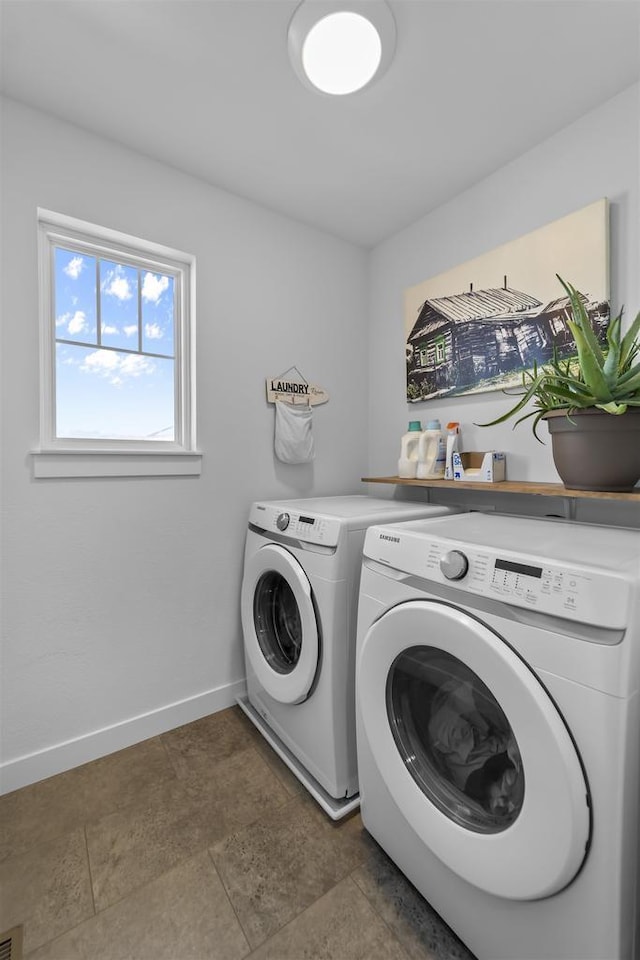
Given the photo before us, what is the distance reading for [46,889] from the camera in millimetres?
1149

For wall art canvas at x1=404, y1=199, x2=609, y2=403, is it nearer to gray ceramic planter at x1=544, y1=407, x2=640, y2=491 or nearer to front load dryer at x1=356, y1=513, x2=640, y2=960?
gray ceramic planter at x1=544, y1=407, x2=640, y2=491

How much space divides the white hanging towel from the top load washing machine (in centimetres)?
37

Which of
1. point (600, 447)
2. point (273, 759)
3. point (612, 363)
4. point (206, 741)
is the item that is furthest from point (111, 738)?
point (612, 363)

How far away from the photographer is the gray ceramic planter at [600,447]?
1.23m

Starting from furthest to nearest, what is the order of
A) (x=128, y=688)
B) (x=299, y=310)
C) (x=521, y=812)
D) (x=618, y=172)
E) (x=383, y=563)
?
(x=299, y=310) → (x=128, y=688) → (x=618, y=172) → (x=383, y=563) → (x=521, y=812)

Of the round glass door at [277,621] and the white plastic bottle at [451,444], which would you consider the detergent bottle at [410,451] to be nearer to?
the white plastic bottle at [451,444]

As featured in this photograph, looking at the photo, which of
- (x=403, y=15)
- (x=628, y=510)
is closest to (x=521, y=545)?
(x=628, y=510)

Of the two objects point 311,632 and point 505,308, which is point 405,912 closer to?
point 311,632

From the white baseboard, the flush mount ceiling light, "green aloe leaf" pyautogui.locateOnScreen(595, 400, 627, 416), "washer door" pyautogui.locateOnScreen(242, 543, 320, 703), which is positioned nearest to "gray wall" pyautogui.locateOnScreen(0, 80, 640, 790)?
the white baseboard

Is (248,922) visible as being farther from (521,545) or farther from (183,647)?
(521,545)

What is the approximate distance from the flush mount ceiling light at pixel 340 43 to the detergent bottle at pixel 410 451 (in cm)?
126

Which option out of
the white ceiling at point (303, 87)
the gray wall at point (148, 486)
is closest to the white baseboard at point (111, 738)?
the gray wall at point (148, 486)

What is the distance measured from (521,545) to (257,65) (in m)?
1.61

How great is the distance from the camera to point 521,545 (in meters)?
1.00
